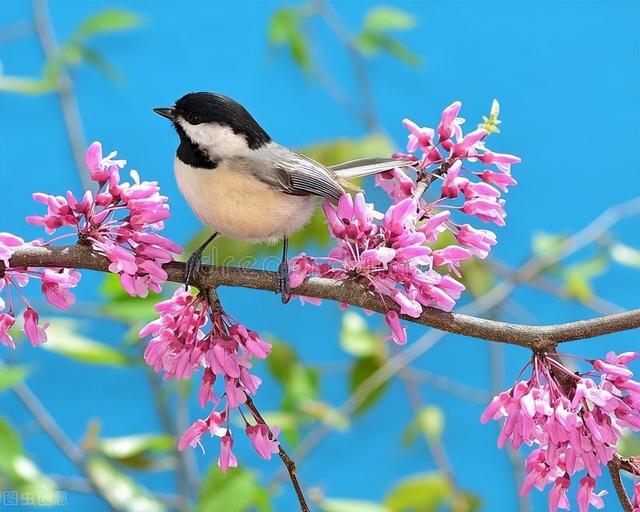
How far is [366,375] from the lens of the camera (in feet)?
5.07

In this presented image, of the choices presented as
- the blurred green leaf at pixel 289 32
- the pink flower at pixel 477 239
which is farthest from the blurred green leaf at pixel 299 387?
the pink flower at pixel 477 239

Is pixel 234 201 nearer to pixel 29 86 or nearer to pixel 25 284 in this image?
pixel 25 284

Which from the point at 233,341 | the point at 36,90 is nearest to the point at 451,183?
the point at 233,341

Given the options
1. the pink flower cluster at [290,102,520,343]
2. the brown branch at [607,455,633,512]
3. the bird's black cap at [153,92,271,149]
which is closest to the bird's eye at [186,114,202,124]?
the bird's black cap at [153,92,271,149]

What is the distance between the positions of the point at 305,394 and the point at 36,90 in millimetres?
632

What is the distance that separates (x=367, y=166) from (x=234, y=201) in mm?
114

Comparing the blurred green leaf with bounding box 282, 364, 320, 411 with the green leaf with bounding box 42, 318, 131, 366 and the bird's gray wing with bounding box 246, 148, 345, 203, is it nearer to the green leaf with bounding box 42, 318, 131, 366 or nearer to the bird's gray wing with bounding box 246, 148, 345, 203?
the green leaf with bounding box 42, 318, 131, 366

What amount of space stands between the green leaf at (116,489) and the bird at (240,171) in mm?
816

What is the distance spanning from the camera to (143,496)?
1508 millimetres

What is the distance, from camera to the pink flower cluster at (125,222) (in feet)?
2.00

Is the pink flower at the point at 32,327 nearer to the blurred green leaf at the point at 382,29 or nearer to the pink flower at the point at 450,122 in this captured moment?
the pink flower at the point at 450,122

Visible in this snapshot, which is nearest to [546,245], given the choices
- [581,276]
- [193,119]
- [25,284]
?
[581,276]

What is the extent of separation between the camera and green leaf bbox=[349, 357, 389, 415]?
1535mm

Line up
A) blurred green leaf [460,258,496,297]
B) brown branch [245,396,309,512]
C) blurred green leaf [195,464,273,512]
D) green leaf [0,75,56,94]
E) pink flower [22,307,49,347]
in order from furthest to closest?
blurred green leaf [460,258,496,297] < green leaf [0,75,56,94] < blurred green leaf [195,464,273,512] < pink flower [22,307,49,347] < brown branch [245,396,309,512]
